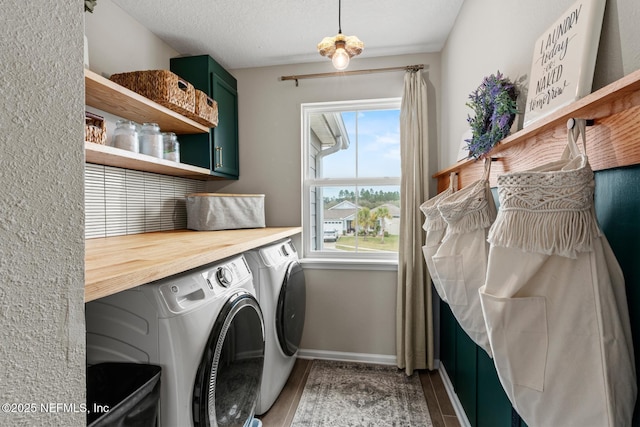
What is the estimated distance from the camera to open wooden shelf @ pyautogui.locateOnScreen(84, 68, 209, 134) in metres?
1.35

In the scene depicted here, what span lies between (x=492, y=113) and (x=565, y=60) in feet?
1.28

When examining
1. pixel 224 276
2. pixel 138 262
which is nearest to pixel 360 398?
pixel 224 276

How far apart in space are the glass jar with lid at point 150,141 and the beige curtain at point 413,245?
1.62 metres

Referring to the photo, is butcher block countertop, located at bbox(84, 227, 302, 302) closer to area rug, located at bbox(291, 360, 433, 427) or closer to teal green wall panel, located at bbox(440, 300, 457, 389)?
area rug, located at bbox(291, 360, 433, 427)

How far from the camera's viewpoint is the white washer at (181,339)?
37.1 inches

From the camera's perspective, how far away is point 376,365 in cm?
234

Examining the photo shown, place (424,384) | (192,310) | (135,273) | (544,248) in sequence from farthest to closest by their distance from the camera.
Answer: (424,384) → (192,310) → (135,273) → (544,248)

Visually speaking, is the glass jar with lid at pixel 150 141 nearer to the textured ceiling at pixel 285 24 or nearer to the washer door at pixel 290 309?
the textured ceiling at pixel 285 24

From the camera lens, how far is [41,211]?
39 centimetres

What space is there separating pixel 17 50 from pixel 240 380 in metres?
1.23

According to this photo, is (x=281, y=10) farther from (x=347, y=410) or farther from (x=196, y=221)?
(x=347, y=410)

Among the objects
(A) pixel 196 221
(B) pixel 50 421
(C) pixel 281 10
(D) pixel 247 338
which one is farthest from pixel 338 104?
(B) pixel 50 421

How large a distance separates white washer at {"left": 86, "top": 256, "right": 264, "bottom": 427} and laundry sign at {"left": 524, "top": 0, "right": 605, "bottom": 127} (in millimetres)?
1261

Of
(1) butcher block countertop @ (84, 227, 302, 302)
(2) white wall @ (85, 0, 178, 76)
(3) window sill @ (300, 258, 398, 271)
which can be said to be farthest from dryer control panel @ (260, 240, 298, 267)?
(2) white wall @ (85, 0, 178, 76)
